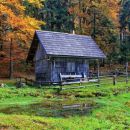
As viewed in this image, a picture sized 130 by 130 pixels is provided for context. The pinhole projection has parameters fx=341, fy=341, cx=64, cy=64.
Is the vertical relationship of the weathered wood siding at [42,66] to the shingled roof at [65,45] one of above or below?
below

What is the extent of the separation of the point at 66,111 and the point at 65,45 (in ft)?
59.8

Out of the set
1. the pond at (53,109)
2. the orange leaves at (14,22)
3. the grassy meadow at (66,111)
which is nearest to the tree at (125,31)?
the orange leaves at (14,22)

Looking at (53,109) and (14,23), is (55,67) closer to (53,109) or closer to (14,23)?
(14,23)

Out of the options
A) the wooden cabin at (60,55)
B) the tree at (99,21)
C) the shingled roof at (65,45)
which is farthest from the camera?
the tree at (99,21)

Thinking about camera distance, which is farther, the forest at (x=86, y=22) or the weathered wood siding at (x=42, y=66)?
the forest at (x=86, y=22)

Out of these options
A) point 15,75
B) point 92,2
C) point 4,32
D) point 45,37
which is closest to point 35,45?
point 45,37

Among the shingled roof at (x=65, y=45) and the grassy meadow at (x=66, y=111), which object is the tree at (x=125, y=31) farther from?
the grassy meadow at (x=66, y=111)

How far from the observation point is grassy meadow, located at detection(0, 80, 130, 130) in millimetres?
14961

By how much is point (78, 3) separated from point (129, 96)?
3469 cm

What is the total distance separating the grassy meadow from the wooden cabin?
597 centimetres

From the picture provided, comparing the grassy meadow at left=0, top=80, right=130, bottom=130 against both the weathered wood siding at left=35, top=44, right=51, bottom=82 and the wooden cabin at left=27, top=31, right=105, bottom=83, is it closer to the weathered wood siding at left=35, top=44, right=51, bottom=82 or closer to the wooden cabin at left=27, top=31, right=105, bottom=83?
the wooden cabin at left=27, top=31, right=105, bottom=83

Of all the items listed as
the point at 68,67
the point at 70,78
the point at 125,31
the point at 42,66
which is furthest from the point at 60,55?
the point at 125,31

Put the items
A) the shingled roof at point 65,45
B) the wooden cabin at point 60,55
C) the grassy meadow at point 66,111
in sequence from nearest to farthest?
the grassy meadow at point 66,111 → the shingled roof at point 65,45 → the wooden cabin at point 60,55

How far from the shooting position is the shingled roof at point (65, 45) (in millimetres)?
35250
